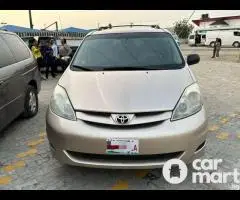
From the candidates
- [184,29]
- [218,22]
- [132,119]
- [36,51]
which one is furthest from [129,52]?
[184,29]

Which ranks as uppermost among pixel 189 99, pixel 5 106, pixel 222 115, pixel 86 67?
pixel 86 67

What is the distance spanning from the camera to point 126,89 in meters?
3.02

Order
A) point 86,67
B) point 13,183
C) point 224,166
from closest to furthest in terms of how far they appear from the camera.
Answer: point 13,183 → point 224,166 → point 86,67

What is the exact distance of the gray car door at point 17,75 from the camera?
4.25 metres

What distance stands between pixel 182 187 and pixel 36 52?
939 cm

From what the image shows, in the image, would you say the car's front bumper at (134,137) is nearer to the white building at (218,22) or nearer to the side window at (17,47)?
the side window at (17,47)

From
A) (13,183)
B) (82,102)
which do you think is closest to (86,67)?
(82,102)

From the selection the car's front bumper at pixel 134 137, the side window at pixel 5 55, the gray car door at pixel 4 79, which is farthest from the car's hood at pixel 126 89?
the side window at pixel 5 55

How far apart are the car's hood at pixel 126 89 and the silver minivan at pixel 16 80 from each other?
1115 millimetres

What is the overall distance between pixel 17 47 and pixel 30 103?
1043 mm

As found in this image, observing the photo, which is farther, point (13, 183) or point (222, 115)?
point (222, 115)

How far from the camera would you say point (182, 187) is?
294 cm

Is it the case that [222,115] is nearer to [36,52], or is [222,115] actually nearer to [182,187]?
[182,187]

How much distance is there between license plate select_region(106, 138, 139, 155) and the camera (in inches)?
103
